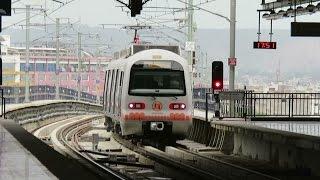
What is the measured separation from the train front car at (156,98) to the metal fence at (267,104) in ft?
8.38

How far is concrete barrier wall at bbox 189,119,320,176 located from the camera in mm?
16094

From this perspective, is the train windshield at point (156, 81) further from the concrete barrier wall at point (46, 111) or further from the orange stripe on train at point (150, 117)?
the concrete barrier wall at point (46, 111)

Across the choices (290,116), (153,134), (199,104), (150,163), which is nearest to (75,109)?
(199,104)

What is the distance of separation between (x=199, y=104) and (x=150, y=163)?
24099 mm

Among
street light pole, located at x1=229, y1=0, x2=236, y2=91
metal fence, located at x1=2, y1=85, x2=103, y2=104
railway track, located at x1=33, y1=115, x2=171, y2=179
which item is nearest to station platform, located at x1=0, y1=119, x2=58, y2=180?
railway track, located at x1=33, y1=115, x2=171, y2=179

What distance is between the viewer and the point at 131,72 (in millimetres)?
23859

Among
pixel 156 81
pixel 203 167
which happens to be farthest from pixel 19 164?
pixel 156 81

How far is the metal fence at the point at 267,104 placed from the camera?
88.8 ft

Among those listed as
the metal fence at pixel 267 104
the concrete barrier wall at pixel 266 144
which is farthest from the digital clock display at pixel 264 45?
the concrete barrier wall at pixel 266 144

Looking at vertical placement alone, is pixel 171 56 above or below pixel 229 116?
above

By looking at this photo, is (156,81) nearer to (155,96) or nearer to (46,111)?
(155,96)

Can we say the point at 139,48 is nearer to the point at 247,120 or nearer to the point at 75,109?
the point at 247,120

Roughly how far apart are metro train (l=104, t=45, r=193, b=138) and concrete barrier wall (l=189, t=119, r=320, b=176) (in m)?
1.33

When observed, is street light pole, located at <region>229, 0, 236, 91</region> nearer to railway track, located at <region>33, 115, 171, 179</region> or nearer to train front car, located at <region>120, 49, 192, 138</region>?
railway track, located at <region>33, 115, 171, 179</region>
